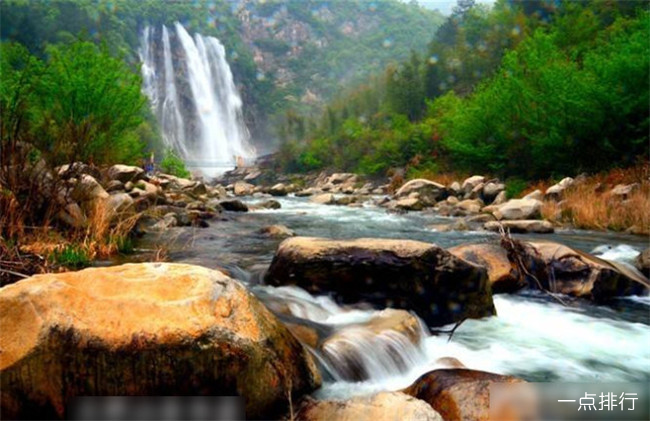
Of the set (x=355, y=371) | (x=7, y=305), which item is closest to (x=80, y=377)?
(x=7, y=305)

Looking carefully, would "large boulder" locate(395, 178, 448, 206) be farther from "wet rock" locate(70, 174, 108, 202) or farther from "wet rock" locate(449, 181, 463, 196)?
"wet rock" locate(70, 174, 108, 202)

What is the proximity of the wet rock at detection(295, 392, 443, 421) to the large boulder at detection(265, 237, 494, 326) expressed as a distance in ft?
7.89

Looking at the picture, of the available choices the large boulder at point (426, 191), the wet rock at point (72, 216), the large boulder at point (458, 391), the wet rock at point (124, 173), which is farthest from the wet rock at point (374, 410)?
the large boulder at point (426, 191)

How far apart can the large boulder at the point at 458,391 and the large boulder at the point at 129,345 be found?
37.1 inches

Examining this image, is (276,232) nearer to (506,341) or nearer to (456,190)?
(506,341)

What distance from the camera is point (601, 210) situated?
39.3ft

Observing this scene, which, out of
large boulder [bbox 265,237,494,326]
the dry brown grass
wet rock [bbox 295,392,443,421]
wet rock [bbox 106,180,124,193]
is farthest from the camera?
wet rock [bbox 106,180,124,193]

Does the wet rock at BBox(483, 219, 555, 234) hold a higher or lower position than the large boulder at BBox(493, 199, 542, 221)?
lower

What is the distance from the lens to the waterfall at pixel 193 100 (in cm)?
6250

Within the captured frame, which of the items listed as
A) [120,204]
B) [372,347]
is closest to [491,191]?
[120,204]

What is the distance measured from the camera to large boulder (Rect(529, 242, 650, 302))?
6090 millimetres

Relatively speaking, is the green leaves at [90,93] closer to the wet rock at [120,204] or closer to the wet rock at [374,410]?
the wet rock at [120,204]

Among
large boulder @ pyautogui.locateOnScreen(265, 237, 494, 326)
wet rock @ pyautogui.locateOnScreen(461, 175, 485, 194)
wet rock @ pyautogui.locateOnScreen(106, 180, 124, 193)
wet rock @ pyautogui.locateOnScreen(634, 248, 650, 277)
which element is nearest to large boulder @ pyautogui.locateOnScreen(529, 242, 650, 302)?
wet rock @ pyautogui.locateOnScreen(634, 248, 650, 277)

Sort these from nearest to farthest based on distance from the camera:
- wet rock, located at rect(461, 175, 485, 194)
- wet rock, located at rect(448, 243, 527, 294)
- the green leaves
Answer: wet rock, located at rect(448, 243, 527, 294), the green leaves, wet rock, located at rect(461, 175, 485, 194)
